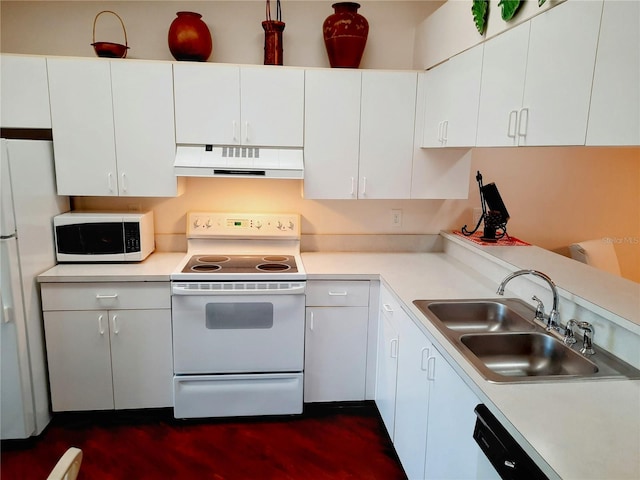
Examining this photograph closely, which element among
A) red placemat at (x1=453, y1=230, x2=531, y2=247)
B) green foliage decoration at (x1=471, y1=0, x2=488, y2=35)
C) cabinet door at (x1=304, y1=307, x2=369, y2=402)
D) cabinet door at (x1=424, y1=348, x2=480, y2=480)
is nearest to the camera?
cabinet door at (x1=424, y1=348, x2=480, y2=480)

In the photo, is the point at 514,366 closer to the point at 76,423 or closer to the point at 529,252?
the point at 529,252

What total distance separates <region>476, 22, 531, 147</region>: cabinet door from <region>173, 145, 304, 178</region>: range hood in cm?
108

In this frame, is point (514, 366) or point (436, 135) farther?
point (436, 135)

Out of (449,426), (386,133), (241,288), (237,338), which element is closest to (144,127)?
(241,288)

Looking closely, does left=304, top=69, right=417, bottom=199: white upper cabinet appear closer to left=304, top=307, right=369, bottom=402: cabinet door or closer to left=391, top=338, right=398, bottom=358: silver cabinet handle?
left=304, top=307, right=369, bottom=402: cabinet door

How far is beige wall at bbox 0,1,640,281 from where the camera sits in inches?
108

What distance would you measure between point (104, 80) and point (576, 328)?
2.68 m

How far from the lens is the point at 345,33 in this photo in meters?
2.65

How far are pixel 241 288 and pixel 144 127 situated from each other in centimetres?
110

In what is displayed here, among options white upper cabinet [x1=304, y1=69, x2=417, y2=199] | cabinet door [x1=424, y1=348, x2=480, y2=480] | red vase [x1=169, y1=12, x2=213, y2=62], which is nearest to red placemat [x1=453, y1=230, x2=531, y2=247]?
white upper cabinet [x1=304, y1=69, x2=417, y2=199]

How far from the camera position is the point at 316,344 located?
265 cm

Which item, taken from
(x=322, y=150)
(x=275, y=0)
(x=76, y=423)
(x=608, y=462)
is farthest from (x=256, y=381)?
(x=275, y=0)

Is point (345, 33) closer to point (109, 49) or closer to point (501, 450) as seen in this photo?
point (109, 49)

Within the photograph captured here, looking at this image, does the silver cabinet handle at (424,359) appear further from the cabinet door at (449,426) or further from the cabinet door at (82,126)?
the cabinet door at (82,126)
